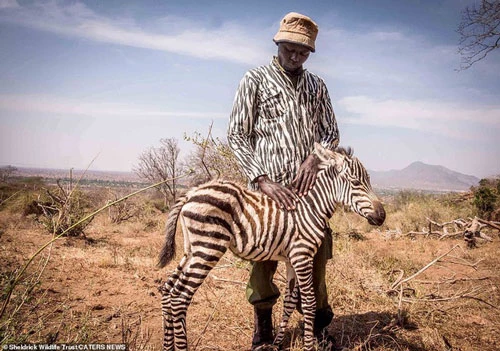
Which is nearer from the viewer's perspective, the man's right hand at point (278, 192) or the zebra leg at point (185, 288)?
the zebra leg at point (185, 288)

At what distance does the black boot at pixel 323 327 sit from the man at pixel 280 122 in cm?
63

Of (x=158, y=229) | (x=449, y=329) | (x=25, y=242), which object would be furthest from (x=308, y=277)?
(x=158, y=229)

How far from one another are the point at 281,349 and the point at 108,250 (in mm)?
6319

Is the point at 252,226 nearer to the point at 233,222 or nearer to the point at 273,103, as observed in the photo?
the point at 233,222

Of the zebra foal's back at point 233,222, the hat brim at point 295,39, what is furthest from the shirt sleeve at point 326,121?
the zebra foal's back at point 233,222

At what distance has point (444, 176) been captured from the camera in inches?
6959

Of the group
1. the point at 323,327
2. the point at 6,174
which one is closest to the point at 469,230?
the point at 323,327

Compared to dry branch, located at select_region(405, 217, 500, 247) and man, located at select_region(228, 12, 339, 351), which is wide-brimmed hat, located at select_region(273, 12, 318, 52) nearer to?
man, located at select_region(228, 12, 339, 351)

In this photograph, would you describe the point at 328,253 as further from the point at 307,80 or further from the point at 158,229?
the point at 158,229

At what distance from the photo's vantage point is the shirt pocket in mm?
3018

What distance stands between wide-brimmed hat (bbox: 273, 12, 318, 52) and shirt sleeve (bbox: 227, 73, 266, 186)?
1.57ft

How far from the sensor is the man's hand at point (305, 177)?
2.98 metres

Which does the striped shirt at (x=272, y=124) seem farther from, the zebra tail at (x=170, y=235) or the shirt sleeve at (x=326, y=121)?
the zebra tail at (x=170, y=235)

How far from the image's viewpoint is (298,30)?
9.41 ft
